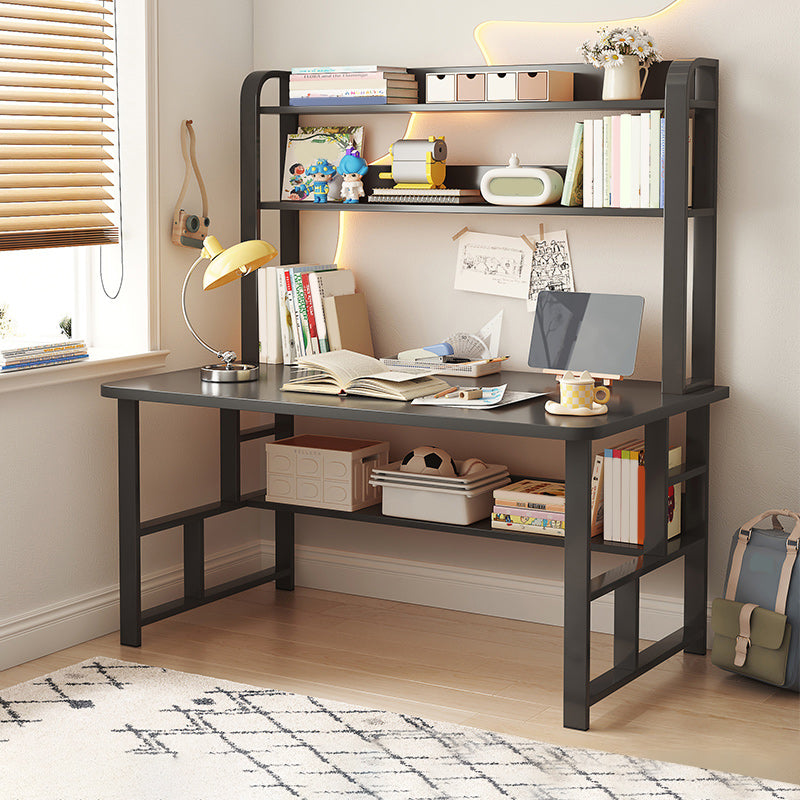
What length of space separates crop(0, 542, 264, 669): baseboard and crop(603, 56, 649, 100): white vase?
1.86 m

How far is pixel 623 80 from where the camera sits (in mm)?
3148

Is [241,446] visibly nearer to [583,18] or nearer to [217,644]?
[217,644]

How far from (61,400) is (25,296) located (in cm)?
35

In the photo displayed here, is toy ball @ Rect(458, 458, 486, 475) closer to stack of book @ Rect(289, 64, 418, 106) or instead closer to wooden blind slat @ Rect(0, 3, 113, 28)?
stack of book @ Rect(289, 64, 418, 106)

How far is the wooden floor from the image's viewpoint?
2830 millimetres

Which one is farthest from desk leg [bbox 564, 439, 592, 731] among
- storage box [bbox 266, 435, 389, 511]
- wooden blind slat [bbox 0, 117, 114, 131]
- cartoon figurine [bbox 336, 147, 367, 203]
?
wooden blind slat [bbox 0, 117, 114, 131]

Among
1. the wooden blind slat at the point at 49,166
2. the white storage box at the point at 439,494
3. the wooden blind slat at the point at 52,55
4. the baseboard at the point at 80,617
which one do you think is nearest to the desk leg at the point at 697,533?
the white storage box at the point at 439,494

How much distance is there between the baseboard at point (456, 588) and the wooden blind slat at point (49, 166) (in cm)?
137

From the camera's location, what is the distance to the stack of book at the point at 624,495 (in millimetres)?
3105

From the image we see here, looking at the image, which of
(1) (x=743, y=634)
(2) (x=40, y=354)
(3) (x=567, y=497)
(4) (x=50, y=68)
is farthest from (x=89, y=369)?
(1) (x=743, y=634)

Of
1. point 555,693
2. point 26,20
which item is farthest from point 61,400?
point 555,693

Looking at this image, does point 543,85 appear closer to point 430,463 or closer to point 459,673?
point 430,463

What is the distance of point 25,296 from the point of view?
11.4 feet

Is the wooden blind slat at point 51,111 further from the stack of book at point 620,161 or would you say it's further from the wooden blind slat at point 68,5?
the stack of book at point 620,161
